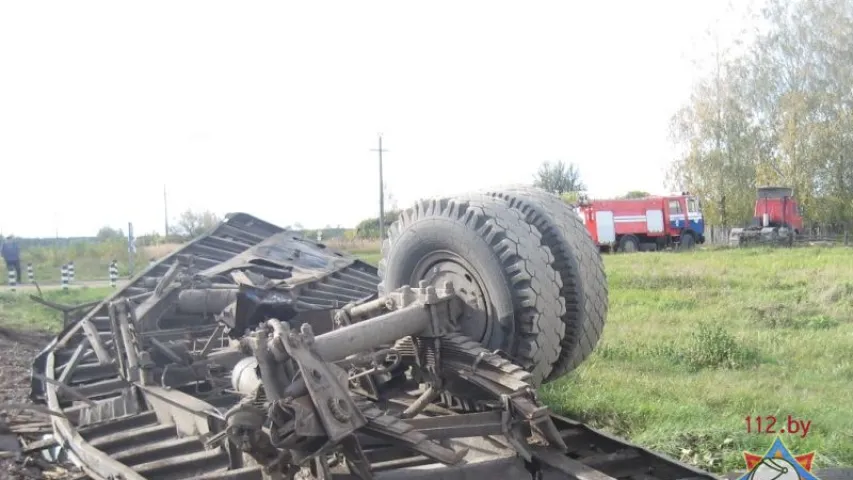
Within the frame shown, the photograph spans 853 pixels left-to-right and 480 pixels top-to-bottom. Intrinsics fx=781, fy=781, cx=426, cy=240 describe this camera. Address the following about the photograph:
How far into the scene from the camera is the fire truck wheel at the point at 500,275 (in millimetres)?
3693

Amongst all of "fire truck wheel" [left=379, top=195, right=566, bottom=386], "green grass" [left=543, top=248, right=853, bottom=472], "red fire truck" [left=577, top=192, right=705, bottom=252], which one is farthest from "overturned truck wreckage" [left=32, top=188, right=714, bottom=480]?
"red fire truck" [left=577, top=192, right=705, bottom=252]

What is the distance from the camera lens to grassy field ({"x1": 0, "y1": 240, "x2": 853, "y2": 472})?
16.2 ft

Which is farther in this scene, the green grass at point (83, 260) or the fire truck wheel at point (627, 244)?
the fire truck wheel at point (627, 244)

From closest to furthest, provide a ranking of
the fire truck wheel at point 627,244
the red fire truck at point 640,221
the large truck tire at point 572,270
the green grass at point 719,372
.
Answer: the large truck tire at point 572,270 < the green grass at point 719,372 < the red fire truck at point 640,221 < the fire truck wheel at point 627,244

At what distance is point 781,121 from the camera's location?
33281mm

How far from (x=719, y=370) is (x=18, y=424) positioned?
224 inches

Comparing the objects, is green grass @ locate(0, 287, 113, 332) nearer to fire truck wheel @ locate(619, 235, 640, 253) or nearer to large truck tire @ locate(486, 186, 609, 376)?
large truck tire @ locate(486, 186, 609, 376)

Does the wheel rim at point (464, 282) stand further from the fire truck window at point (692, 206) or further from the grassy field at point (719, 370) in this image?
the fire truck window at point (692, 206)

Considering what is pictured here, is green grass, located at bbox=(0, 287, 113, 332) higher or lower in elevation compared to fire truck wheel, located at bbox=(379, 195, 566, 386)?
lower

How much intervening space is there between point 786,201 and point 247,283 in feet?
97.7

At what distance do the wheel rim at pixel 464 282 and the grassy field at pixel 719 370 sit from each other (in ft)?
5.66

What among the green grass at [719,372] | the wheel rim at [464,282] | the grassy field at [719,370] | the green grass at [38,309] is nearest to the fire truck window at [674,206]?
the grassy field at [719,370]

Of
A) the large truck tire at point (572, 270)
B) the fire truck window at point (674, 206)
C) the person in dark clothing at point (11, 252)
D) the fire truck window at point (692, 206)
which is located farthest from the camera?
the fire truck window at point (692, 206)

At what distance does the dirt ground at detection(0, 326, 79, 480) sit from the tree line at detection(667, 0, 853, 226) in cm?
3077
